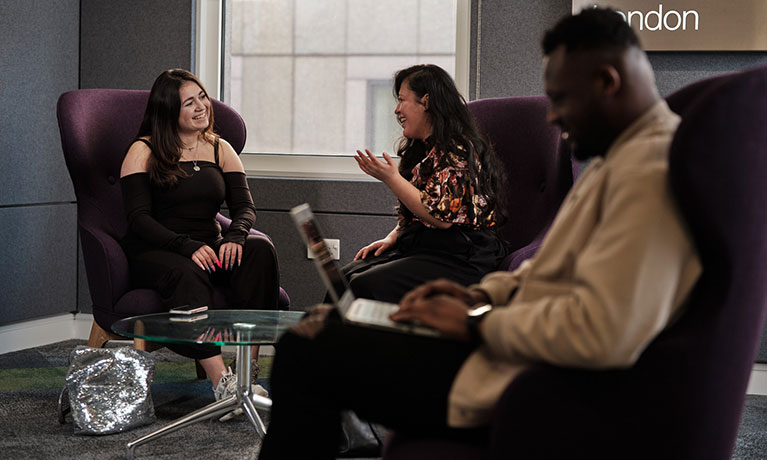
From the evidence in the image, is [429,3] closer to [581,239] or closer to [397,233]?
[397,233]

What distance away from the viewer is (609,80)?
3.99ft

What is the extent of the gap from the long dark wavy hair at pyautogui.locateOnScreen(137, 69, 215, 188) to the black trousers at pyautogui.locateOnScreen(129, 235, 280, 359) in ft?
1.02

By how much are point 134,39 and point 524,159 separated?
7.05 ft

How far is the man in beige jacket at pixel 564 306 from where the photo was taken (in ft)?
3.69

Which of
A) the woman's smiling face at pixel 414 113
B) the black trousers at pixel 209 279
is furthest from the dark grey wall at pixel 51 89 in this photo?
the woman's smiling face at pixel 414 113

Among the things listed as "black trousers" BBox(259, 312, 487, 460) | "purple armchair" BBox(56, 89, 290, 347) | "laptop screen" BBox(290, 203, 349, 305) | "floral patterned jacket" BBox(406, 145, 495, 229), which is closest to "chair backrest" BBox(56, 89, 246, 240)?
"purple armchair" BBox(56, 89, 290, 347)

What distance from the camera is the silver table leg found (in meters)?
2.52

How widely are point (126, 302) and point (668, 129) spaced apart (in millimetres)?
2211

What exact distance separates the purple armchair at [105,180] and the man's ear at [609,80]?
205 centimetres

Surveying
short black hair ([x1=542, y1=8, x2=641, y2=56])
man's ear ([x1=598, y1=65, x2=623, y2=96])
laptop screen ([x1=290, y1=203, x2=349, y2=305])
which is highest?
short black hair ([x1=542, y1=8, x2=641, y2=56])

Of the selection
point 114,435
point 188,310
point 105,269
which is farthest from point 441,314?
point 105,269

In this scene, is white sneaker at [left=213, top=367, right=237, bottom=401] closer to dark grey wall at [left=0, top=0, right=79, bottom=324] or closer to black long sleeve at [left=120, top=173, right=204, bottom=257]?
black long sleeve at [left=120, top=173, right=204, bottom=257]

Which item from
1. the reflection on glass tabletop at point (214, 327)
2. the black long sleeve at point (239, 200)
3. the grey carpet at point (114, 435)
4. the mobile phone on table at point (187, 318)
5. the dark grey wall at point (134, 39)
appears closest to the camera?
the reflection on glass tabletop at point (214, 327)

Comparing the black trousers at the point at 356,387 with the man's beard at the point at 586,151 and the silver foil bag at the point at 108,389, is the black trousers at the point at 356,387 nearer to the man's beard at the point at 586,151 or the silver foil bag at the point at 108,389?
the man's beard at the point at 586,151
